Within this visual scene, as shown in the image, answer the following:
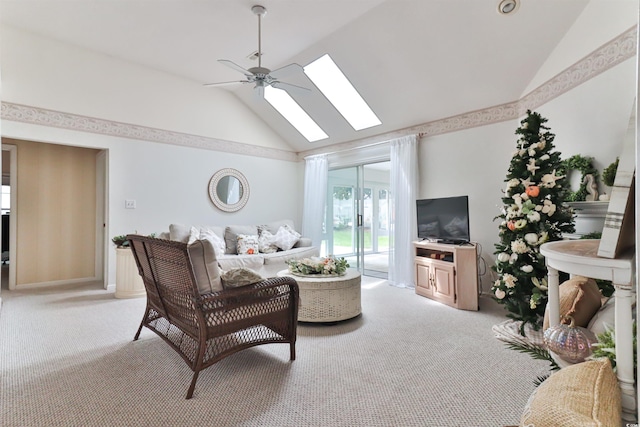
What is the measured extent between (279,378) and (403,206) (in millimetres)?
3541

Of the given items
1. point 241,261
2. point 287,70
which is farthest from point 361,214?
point 287,70

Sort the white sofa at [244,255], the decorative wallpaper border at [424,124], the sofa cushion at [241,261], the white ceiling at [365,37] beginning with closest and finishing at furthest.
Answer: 1. the decorative wallpaper border at [424,124]
2. the white ceiling at [365,37]
3. the sofa cushion at [241,261]
4. the white sofa at [244,255]

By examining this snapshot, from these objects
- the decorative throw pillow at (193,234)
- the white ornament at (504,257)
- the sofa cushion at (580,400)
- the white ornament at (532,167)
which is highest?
the white ornament at (532,167)

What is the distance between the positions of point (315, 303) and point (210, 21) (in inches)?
138

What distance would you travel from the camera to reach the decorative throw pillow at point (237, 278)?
2.26 metres

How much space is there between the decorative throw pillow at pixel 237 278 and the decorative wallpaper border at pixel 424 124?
3.48 metres

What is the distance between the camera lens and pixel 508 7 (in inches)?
119

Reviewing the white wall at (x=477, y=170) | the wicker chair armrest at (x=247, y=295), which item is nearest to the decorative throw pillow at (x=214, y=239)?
the wicker chair armrest at (x=247, y=295)

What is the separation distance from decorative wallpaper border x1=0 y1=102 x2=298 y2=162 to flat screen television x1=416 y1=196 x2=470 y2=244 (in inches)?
141

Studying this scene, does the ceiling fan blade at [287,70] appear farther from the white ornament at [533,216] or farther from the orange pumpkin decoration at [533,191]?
the white ornament at [533,216]

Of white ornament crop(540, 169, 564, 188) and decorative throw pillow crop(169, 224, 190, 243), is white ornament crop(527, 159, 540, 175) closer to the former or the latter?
white ornament crop(540, 169, 564, 188)

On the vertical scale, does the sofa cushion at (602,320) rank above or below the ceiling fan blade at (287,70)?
below

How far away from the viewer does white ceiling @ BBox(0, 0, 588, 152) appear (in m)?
3.32

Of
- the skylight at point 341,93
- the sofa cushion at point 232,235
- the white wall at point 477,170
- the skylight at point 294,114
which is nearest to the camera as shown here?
the white wall at point 477,170
